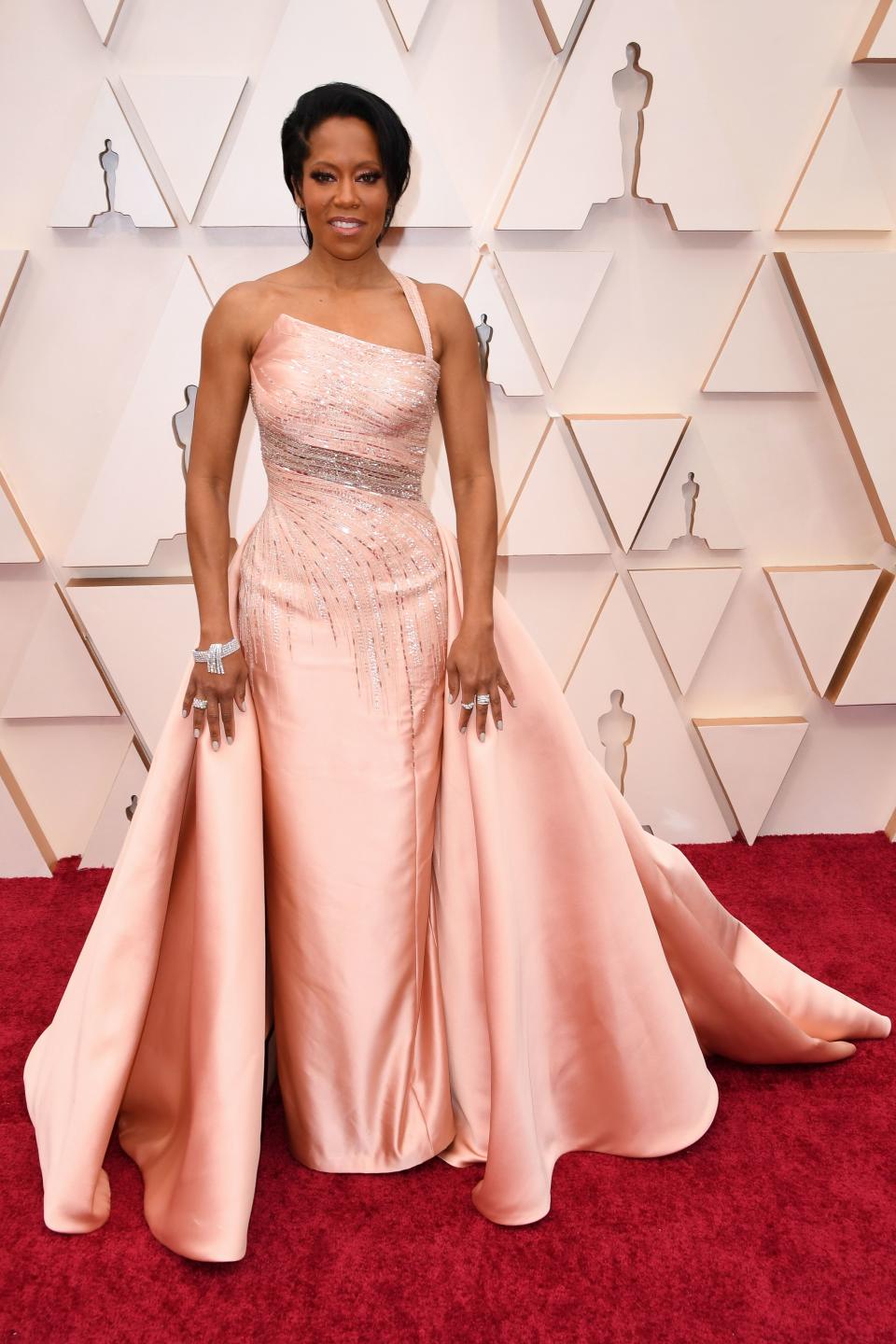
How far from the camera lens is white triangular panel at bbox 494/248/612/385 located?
2660 mm

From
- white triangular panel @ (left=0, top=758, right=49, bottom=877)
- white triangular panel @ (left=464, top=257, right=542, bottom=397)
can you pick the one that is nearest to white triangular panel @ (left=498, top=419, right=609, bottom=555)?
white triangular panel @ (left=464, top=257, right=542, bottom=397)

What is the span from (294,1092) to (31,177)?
225 cm

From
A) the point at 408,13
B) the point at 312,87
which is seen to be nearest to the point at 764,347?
the point at 408,13

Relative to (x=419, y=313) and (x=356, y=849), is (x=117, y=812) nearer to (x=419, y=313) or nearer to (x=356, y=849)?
(x=356, y=849)

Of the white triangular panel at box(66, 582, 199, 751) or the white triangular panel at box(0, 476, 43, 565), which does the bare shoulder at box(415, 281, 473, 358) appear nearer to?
the white triangular panel at box(66, 582, 199, 751)

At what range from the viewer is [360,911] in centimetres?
174

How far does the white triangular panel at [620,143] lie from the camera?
8.38ft

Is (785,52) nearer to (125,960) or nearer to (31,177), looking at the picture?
(31,177)

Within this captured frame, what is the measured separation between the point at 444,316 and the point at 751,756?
5.91 feet

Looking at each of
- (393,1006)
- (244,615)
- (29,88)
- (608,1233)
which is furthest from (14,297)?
(608,1233)

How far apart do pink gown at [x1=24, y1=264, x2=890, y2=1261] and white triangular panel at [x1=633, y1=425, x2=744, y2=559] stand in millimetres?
1202

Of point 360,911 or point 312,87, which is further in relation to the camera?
point 312,87

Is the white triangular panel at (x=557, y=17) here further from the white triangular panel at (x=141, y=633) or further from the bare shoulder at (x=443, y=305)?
the white triangular panel at (x=141, y=633)

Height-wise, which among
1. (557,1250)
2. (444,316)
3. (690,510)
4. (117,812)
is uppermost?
(444,316)
